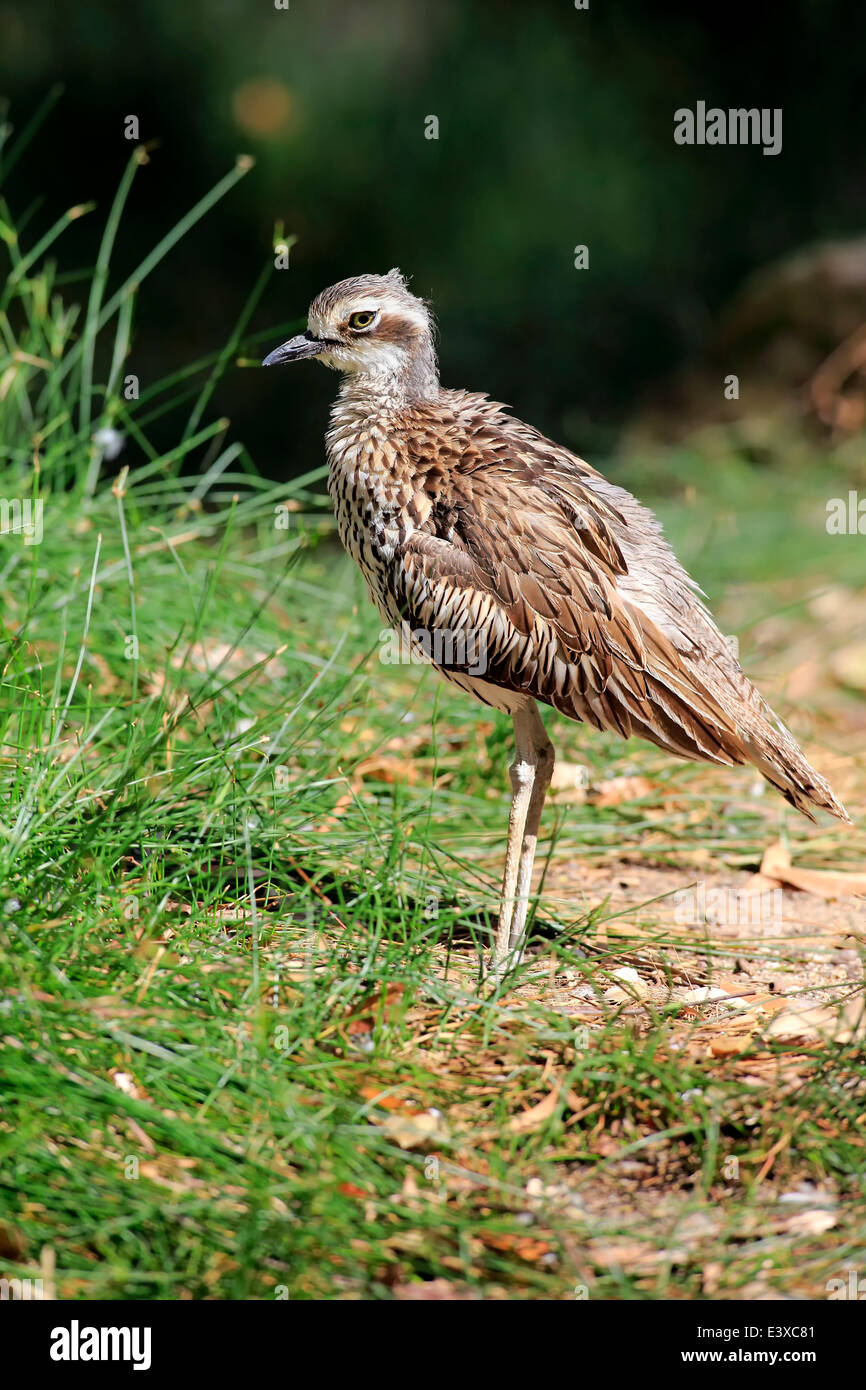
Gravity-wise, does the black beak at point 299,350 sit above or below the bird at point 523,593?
above

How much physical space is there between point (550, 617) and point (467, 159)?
947cm

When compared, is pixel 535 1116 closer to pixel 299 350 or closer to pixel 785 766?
pixel 785 766

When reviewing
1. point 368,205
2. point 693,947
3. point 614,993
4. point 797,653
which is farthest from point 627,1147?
point 368,205

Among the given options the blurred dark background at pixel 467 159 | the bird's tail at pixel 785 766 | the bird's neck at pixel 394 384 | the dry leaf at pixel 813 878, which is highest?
the blurred dark background at pixel 467 159

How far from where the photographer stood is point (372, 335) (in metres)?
4.21

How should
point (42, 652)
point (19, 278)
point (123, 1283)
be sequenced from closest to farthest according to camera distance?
point (123, 1283) < point (42, 652) < point (19, 278)

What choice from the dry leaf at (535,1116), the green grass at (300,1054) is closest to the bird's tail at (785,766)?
the green grass at (300,1054)

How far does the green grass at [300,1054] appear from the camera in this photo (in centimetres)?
270

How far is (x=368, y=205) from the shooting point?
12109 millimetres

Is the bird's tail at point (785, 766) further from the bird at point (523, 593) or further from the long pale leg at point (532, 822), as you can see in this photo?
the long pale leg at point (532, 822)

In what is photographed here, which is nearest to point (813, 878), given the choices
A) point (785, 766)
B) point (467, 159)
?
point (785, 766)

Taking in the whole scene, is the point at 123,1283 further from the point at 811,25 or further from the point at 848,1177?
the point at 811,25

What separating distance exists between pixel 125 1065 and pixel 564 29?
11782mm

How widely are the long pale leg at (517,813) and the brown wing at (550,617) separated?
0.21 meters
